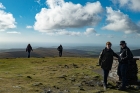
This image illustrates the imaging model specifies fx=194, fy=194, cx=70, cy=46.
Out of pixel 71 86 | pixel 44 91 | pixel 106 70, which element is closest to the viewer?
pixel 44 91

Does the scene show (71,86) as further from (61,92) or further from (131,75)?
(131,75)

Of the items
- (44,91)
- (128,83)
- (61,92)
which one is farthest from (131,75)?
(44,91)

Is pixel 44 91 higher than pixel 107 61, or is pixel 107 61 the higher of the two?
pixel 107 61

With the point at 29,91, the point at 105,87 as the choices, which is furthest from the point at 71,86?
the point at 29,91

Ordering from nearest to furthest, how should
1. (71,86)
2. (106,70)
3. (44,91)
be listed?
(44,91)
(106,70)
(71,86)

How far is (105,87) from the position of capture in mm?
16641

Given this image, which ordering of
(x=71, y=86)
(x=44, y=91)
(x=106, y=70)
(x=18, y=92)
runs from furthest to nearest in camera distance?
(x=71, y=86) < (x=106, y=70) < (x=44, y=91) < (x=18, y=92)

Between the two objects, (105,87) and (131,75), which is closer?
(105,87)

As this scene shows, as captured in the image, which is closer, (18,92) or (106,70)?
(18,92)

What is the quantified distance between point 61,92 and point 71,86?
253 centimetres

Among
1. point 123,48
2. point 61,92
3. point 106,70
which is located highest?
point 123,48

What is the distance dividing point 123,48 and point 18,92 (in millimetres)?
A: 9119

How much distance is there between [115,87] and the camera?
55.6ft

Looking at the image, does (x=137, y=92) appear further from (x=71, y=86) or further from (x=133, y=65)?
(x=71, y=86)
